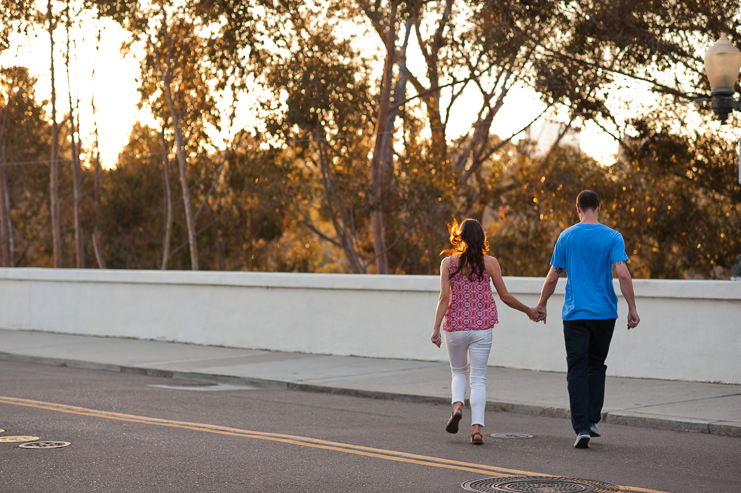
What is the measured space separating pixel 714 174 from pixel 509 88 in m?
9.11

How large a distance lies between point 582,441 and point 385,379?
14.7ft

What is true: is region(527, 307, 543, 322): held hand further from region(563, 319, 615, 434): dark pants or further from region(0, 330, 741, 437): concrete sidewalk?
region(0, 330, 741, 437): concrete sidewalk

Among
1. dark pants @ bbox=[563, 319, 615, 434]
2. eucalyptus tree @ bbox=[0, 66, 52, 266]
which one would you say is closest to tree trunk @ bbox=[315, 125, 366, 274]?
eucalyptus tree @ bbox=[0, 66, 52, 266]

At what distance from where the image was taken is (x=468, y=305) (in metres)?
7.39

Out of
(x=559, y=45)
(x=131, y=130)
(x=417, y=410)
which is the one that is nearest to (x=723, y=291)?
(x=417, y=410)

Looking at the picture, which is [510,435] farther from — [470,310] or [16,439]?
[16,439]

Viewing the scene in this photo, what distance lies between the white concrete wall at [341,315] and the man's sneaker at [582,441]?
13.7ft

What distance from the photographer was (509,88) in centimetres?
3122

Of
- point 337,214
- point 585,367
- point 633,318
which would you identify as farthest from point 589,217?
point 337,214

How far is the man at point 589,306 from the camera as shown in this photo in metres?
7.23

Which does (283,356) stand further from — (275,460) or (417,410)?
(275,460)

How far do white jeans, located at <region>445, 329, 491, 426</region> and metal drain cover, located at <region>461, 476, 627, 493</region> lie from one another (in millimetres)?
1346

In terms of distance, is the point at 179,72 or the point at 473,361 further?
the point at 179,72

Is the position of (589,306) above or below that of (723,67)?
below
